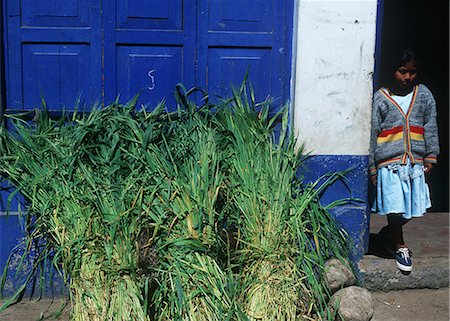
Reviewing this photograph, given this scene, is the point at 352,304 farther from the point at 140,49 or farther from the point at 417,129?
the point at 140,49

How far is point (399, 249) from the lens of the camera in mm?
5258

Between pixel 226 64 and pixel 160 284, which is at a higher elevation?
pixel 226 64

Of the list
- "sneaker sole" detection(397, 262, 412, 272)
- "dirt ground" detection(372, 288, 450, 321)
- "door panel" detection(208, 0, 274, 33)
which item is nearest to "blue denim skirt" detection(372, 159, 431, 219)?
"sneaker sole" detection(397, 262, 412, 272)

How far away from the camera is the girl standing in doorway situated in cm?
516

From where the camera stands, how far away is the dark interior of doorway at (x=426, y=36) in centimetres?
822

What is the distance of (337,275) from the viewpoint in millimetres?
4676

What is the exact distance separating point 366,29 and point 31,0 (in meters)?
2.32

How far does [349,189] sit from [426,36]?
154 inches

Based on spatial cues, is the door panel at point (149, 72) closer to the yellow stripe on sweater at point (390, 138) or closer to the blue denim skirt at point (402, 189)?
the yellow stripe on sweater at point (390, 138)

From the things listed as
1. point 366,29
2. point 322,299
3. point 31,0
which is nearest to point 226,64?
point 366,29

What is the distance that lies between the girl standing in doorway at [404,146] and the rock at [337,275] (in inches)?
25.6

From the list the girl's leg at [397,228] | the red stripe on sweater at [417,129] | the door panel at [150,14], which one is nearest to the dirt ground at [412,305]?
the girl's leg at [397,228]

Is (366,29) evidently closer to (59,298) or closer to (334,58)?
(334,58)

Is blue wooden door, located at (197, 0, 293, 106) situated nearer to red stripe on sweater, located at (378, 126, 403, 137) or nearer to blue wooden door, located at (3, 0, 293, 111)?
blue wooden door, located at (3, 0, 293, 111)
